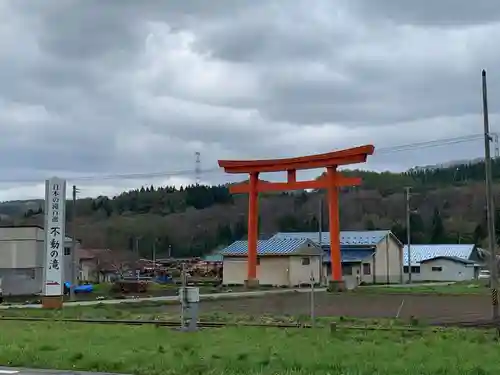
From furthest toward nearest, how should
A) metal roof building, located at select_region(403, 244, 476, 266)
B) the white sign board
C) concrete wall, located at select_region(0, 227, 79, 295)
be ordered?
1. metal roof building, located at select_region(403, 244, 476, 266)
2. concrete wall, located at select_region(0, 227, 79, 295)
3. the white sign board

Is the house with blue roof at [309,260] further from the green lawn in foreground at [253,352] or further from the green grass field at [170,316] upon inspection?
the green lawn in foreground at [253,352]

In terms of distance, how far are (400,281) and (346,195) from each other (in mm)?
49442

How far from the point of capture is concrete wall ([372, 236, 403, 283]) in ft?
238

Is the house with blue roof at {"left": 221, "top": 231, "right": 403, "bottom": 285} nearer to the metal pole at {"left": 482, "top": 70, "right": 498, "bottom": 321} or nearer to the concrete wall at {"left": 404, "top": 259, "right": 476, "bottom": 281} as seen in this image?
the concrete wall at {"left": 404, "top": 259, "right": 476, "bottom": 281}

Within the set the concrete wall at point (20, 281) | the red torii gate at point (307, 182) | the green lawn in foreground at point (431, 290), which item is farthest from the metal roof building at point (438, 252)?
the concrete wall at point (20, 281)

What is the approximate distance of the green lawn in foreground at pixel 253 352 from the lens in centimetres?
1045

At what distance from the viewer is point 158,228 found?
358 ft

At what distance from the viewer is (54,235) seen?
30.0 metres

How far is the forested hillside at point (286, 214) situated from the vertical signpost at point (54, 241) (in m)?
70.2

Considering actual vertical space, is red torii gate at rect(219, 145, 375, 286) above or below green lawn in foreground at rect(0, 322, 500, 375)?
above

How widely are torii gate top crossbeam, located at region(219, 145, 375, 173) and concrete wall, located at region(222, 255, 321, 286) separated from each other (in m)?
14.2

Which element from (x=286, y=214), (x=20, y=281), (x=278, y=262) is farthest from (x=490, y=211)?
(x=286, y=214)

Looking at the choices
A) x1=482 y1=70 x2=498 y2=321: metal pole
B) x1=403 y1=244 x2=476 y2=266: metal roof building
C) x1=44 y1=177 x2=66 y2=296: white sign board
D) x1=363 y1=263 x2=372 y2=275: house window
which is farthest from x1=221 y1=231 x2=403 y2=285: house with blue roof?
x1=482 y1=70 x2=498 y2=321: metal pole

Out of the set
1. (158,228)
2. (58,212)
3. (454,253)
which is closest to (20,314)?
(58,212)
